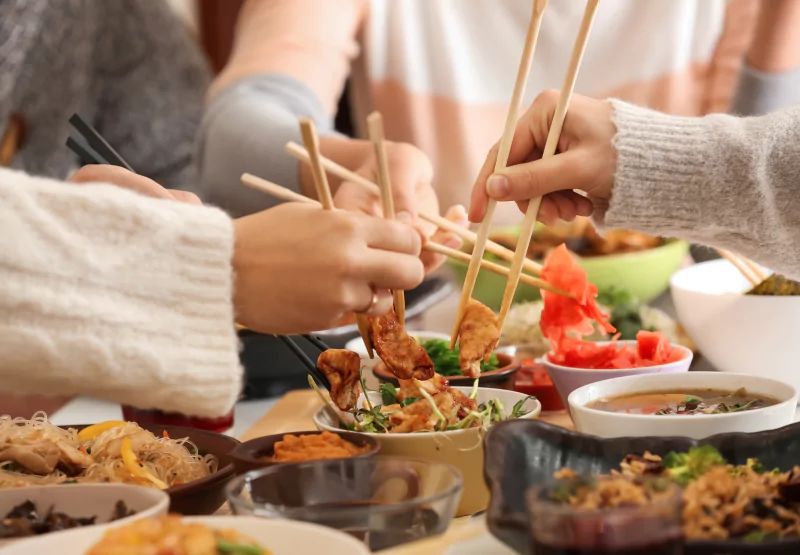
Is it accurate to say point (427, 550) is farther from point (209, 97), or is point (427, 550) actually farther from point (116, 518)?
point (209, 97)

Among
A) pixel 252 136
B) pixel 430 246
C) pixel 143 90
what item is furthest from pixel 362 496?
pixel 143 90

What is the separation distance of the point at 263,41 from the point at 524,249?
1.69 metres

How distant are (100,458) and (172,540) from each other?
0.40 metres

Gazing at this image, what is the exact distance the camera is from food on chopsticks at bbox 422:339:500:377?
1319mm

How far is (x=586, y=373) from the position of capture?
1.21 metres

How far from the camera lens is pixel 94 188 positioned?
81 centimetres

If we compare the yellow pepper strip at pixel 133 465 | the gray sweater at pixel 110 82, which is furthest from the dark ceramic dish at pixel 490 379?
the gray sweater at pixel 110 82

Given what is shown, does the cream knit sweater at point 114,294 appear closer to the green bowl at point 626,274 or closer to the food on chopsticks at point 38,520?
the food on chopsticks at point 38,520

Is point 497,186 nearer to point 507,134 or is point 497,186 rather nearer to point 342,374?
point 507,134

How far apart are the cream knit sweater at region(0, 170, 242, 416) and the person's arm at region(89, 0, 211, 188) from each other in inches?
85.7

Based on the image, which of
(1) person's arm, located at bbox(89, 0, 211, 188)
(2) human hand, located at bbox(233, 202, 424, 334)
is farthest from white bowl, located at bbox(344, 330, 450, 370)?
(1) person's arm, located at bbox(89, 0, 211, 188)

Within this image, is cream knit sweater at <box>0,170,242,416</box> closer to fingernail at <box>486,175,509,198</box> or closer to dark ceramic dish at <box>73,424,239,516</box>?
dark ceramic dish at <box>73,424,239,516</box>

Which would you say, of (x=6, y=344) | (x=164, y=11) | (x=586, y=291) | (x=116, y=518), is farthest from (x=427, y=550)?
(x=164, y=11)

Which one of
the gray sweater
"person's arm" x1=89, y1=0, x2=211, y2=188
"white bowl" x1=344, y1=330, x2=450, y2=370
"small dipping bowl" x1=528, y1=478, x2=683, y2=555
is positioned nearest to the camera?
"small dipping bowl" x1=528, y1=478, x2=683, y2=555
